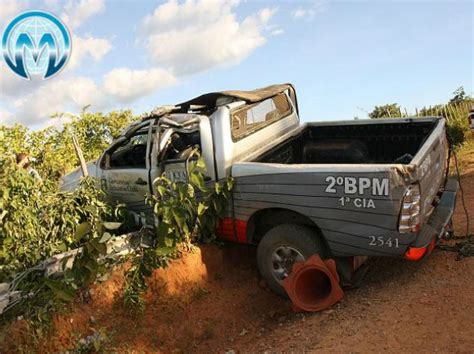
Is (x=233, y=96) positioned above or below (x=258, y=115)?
above

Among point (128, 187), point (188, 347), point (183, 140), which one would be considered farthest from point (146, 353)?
point (183, 140)

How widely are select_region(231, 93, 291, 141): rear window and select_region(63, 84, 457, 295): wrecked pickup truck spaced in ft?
0.05

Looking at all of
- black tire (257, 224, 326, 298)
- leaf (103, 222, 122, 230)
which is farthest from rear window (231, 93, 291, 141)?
leaf (103, 222, 122, 230)

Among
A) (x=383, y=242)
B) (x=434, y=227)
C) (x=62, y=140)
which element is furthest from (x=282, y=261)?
(x=62, y=140)

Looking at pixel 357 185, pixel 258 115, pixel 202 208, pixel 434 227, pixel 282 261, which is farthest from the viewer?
pixel 258 115

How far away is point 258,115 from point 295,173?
1657 millimetres

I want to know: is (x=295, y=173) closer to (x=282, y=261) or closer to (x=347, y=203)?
(x=347, y=203)

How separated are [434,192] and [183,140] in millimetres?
3043

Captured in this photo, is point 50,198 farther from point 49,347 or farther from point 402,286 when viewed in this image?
point 402,286

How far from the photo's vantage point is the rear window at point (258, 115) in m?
4.88

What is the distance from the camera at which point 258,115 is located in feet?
17.5

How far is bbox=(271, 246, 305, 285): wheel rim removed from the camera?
13.7 ft

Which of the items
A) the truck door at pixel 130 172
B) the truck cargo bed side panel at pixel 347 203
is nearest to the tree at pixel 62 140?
the truck door at pixel 130 172

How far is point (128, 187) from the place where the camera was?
5.42 m
